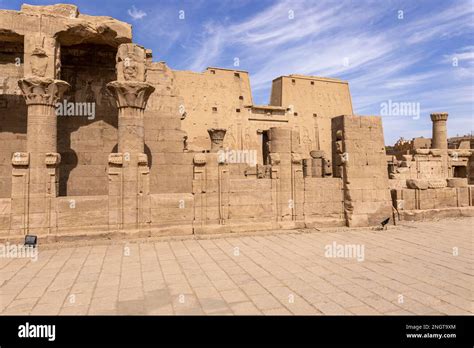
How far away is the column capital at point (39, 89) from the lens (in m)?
8.09

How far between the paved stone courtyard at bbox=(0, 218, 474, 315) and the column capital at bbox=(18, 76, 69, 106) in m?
3.89

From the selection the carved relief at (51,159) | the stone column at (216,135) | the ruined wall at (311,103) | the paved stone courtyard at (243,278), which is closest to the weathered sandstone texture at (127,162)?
the carved relief at (51,159)

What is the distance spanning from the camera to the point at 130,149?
8.56 metres

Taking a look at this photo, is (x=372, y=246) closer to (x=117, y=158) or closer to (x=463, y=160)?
(x=117, y=158)

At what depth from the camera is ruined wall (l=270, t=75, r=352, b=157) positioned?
30.7 m

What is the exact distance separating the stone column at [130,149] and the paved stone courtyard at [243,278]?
0.95 metres

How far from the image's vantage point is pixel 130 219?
821 centimetres

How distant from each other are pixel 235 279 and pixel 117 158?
16.2 feet

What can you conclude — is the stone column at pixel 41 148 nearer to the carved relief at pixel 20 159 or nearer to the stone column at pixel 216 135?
the carved relief at pixel 20 159
